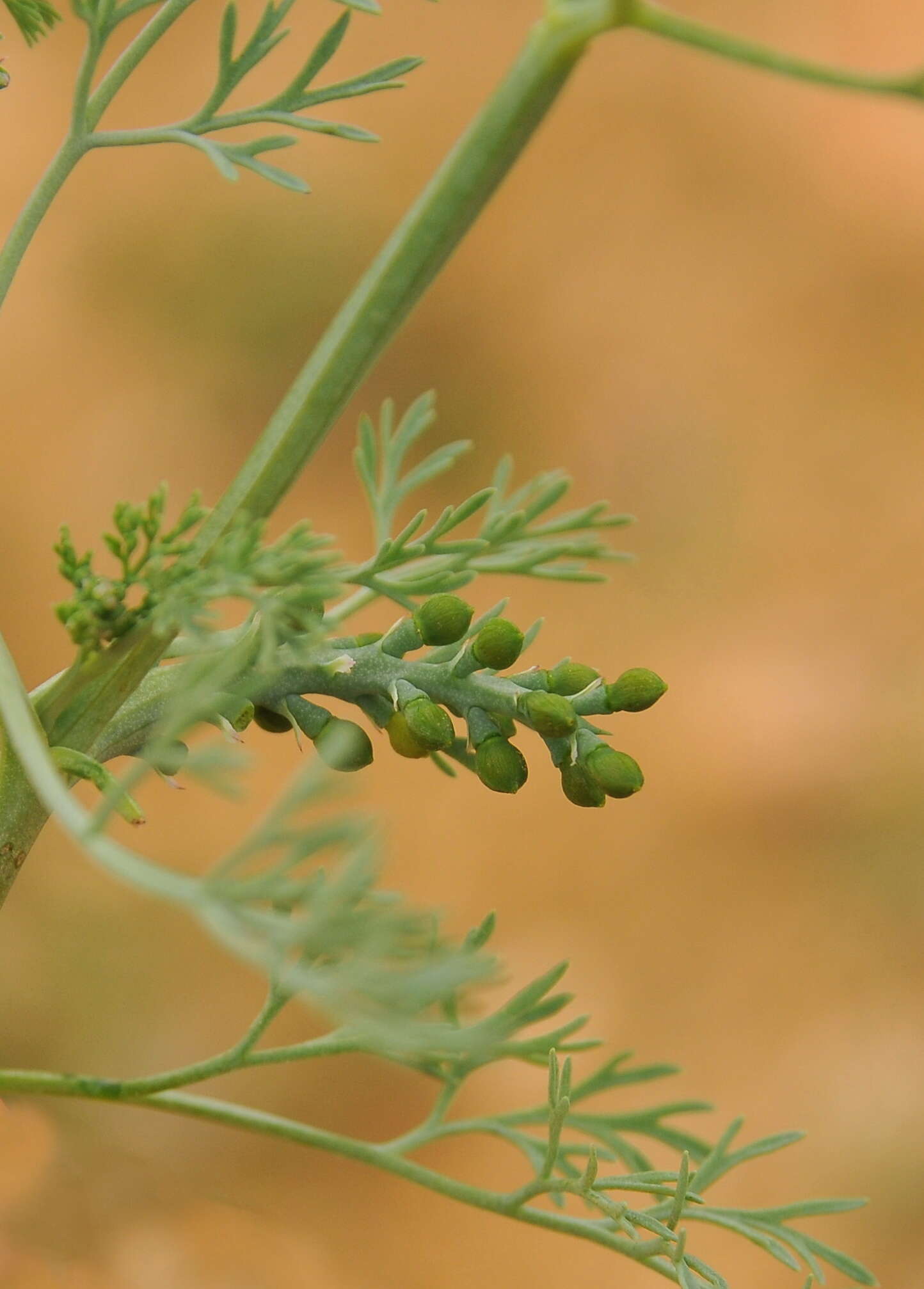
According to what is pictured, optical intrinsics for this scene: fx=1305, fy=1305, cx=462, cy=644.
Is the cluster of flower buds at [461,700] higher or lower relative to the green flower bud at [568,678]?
lower

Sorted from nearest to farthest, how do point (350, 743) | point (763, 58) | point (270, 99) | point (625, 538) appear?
point (763, 58) → point (350, 743) → point (270, 99) → point (625, 538)

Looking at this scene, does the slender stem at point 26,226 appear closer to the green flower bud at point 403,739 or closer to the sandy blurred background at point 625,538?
the green flower bud at point 403,739

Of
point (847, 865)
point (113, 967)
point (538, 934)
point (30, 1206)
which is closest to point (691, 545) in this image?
point (847, 865)

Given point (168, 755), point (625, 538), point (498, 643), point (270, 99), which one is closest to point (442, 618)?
point (498, 643)

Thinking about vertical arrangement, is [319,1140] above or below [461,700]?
below

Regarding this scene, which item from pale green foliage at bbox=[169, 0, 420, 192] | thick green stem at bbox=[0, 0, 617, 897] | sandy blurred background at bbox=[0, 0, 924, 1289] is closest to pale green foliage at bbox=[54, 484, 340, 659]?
thick green stem at bbox=[0, 0, 617, 897]

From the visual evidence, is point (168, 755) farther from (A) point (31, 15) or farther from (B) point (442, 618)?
(A) point (31, 15)

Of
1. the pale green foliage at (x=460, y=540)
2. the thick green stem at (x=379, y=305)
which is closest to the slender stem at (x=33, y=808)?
the thick green stem at (x=379, y=305)
